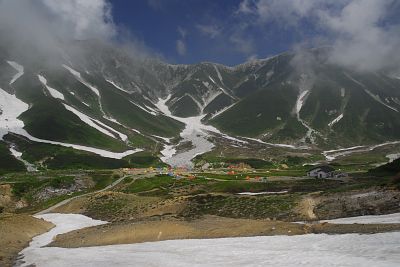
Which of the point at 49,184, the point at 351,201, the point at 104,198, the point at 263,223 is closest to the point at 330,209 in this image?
the point at 351,201

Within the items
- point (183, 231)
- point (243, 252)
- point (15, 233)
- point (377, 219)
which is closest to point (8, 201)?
point (15, 233)

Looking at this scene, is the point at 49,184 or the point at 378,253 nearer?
the point at 378,253

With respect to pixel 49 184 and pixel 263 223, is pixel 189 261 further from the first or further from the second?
pixel 49 184

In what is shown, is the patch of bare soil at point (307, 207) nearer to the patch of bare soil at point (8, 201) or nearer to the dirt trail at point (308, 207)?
the dirt trail at point (308, 207)

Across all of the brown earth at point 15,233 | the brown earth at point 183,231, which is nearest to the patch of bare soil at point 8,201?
the brown earth at point 15,233

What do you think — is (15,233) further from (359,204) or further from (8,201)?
(8,201)

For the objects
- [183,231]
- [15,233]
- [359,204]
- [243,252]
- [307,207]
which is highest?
[307,207]
